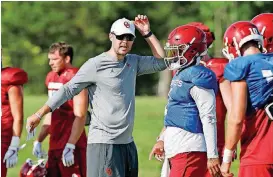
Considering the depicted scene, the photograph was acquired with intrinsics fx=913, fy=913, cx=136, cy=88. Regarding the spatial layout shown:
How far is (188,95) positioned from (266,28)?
48.3 inches

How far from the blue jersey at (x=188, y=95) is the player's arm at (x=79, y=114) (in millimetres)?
2140

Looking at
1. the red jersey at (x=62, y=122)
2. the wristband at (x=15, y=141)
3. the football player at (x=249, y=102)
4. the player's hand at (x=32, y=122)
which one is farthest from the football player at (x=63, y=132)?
the football player at (x=249, y=102)

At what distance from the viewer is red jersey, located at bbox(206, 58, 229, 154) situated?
8391mm

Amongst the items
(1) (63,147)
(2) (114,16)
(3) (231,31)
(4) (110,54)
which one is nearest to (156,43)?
(4) (110,54)

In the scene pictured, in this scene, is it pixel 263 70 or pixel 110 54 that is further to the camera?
pixel 110 54

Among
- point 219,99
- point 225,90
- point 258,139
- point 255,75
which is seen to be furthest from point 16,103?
point 255,75

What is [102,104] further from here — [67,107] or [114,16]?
[114,16]

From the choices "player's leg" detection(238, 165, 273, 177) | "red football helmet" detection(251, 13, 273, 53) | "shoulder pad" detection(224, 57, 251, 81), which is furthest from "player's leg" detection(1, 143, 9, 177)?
"shoulder pad" detection(224, 57, 251, 81)

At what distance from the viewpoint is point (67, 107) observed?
977 cm

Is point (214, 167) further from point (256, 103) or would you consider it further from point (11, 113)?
point (11, 113)

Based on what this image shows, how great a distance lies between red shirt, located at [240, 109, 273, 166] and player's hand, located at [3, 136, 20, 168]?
3348 millimetres

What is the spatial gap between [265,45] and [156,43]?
1.03 meters

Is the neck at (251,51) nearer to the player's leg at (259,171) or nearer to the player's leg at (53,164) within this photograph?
the player's leg at (259,171)

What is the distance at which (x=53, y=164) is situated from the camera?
977 cm
